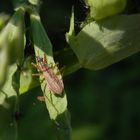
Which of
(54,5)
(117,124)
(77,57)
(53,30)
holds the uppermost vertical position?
(77,57)

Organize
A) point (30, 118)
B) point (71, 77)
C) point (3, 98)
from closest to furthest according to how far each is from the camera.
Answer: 1. point (3, 98)
2. point (30, 118)
3. point (71, 77)

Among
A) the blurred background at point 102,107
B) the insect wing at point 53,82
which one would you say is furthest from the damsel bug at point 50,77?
the blurred background at point 102,107

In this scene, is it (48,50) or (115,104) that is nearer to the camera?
(48,50)

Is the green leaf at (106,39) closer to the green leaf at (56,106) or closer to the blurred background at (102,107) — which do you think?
the green leaf at (56,106)

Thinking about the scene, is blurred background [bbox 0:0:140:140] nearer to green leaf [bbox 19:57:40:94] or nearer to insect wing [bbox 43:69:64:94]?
green leaf [bbox 19:57:40:94]

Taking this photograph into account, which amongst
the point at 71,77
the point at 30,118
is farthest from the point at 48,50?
the point at 71,77

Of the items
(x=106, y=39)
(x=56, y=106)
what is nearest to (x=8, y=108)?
(x=56, y=106)

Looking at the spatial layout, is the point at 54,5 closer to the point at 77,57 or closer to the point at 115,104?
the point at 115,104
